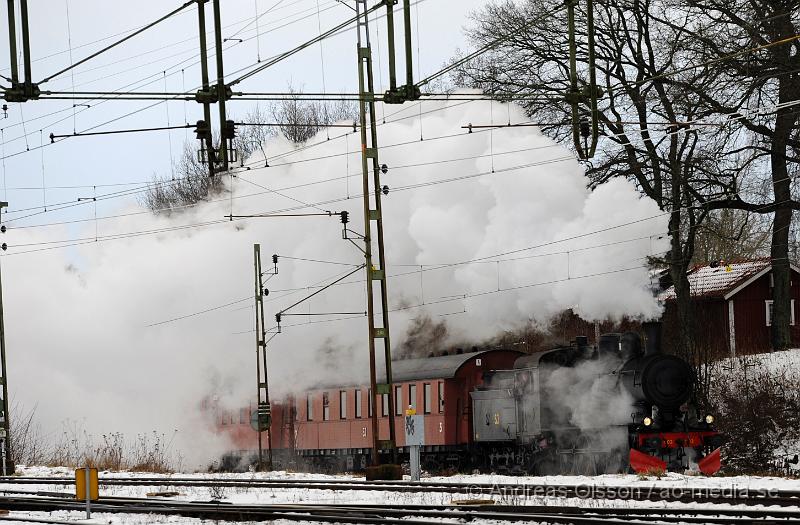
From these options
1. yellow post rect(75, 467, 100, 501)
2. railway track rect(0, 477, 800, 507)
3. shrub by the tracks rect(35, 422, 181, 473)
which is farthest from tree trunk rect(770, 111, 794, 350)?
yellow post rect(75, 467, 100, 501)

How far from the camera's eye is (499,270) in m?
37.6

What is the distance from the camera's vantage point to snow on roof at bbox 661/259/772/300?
144 ft

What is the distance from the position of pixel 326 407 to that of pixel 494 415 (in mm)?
9359

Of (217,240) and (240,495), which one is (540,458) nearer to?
(240,495)

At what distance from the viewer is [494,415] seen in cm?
3050

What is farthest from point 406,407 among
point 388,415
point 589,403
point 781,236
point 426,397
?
point 781,236

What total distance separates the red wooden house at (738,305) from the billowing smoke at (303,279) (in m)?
8.05

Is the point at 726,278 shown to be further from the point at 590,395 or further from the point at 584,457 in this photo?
the point at 590,395

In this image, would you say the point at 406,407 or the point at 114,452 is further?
the point at 114,452

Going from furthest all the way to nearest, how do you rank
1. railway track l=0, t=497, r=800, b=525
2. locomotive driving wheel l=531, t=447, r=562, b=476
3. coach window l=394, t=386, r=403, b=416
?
coach window l=394, t=386, r=403, b=416, locomotive driving wheel l=531, t=447, r=562, b=476, railway track l=0, t=497, r=800, b=525

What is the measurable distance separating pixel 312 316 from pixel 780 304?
1500 centimetres

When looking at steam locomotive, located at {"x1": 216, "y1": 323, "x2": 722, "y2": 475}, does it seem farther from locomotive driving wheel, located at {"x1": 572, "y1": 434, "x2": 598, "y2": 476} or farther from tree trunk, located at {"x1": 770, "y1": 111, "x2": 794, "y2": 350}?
tree trunk, located at {"x1": 770, "y1": 111, "x2": 794, "y2": 350}

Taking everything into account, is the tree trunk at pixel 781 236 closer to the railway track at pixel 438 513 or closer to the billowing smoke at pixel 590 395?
the billowing smoke at pixel 590 395

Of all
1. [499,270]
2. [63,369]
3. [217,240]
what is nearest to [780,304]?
[499,270]
